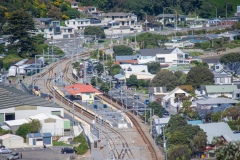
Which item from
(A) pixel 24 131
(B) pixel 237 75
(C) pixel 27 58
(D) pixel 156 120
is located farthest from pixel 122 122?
(C) pixel 27 58

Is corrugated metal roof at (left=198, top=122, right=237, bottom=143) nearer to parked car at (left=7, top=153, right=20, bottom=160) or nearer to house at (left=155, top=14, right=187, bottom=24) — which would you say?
parked car at (left=7, top=153, right=20, bottom=160)

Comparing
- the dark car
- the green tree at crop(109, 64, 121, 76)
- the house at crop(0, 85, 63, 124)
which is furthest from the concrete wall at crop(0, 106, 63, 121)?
the green tree at crop(109, 64, 121, 76)

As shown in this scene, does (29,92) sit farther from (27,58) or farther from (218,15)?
(218,15)

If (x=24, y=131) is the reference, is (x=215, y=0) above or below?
above

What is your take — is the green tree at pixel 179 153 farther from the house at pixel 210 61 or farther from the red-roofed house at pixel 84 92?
the house at pixel 210 61

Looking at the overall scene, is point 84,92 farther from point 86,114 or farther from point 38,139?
point 38,139

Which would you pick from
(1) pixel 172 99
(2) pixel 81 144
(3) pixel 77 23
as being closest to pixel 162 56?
(1) pixel 172 99
